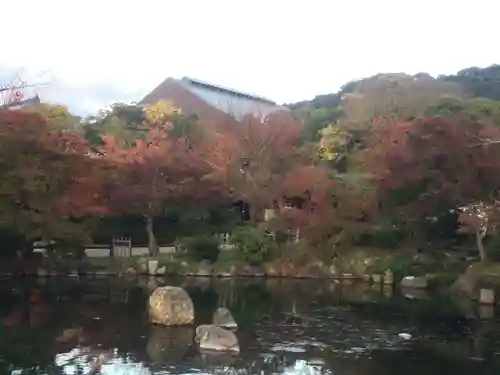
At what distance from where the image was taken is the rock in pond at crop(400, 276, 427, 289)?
70.1ft

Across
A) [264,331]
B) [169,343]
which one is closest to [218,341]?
[169,343]

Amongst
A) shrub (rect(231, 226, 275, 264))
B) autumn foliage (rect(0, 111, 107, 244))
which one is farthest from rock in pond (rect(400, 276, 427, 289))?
autumn foliage (rect(0, 111, 107, 244))

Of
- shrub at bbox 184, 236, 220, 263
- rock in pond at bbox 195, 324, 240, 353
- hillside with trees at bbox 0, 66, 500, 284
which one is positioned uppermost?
hillside with trees at bbox 0, 66, 500, 284

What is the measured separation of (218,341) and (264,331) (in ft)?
6.75

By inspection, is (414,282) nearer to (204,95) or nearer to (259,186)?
(259,186)

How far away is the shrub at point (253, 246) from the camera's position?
2356 centimetres

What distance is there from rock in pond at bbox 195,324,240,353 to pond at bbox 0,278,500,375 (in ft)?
0.80

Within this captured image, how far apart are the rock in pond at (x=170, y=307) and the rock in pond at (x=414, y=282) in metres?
9.28

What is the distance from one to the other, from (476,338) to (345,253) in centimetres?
987

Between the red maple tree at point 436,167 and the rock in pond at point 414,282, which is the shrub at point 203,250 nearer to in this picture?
the red maple tree at point 436,167

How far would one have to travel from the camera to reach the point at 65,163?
21812mm

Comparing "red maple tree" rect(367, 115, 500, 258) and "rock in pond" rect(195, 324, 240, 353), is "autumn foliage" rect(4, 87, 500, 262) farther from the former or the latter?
"rock in pond" rect(195, 324, 240, 353)

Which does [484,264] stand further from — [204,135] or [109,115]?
[109,115]

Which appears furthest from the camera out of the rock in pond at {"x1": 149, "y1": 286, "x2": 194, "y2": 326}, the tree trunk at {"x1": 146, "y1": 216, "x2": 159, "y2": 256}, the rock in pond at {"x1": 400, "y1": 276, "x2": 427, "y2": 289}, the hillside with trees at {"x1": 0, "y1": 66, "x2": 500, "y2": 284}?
the tree trunk at {"x1": 146, "y1": 216, "x2": 159, "y2": 256}
